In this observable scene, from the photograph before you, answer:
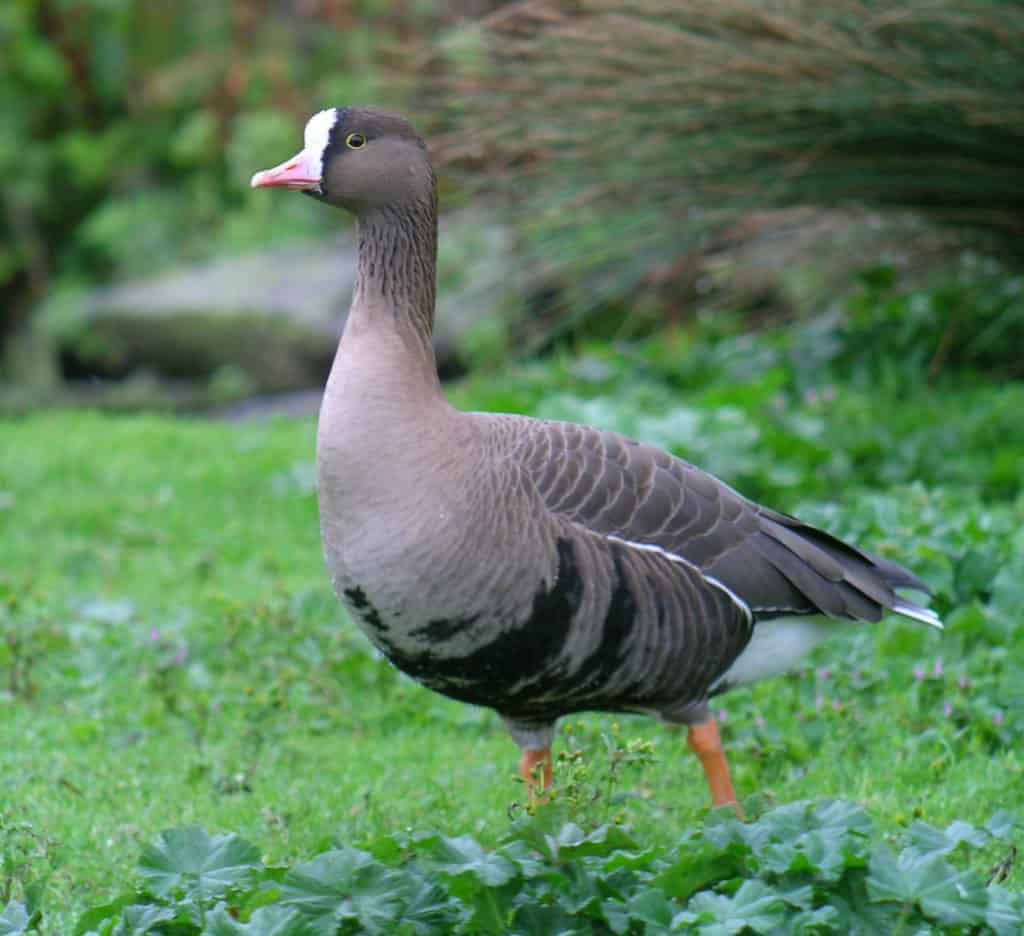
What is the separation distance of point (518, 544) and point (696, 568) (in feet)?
1.59

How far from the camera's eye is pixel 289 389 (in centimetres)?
1070

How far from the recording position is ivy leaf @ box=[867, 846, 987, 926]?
2570 millimetres

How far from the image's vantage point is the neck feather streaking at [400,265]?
3465 millimetres

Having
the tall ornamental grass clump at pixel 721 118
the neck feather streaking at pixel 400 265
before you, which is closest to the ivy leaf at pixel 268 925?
the neck feather streaking at pixel 400 265

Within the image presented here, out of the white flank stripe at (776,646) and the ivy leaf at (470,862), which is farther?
the white flank stripe at (776,646)

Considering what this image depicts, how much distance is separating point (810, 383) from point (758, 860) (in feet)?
13.9

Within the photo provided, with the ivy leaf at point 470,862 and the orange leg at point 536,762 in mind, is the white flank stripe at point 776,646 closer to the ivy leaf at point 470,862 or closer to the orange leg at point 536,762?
the orange leg at point 536,762

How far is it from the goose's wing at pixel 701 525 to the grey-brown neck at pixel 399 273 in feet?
1.02

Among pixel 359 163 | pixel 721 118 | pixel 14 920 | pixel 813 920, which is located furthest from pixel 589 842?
pixel 721 118

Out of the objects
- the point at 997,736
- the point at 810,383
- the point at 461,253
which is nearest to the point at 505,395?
the point at 461,253

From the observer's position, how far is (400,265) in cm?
350

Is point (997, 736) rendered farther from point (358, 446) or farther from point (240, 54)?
point (240, 54)

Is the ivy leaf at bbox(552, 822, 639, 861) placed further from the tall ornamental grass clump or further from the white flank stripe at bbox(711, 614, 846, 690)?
the tall ornamental grass clump

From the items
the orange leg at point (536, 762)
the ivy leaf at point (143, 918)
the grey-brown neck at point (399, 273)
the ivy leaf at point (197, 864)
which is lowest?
the orange leg at point (536, 762)
